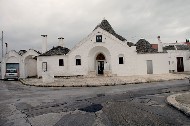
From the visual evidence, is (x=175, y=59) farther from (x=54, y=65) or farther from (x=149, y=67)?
(x=54, y=65)

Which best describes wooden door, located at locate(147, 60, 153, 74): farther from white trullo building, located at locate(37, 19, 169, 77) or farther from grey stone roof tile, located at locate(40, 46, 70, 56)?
grey stone roof tile, located at locate(40, 46, 70, 56)

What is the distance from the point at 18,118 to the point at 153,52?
25.6m

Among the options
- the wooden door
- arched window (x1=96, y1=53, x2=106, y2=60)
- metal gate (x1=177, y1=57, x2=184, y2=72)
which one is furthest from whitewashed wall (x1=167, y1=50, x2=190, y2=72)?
arched window (x1=96, y1=53, x2=106, y2=60)

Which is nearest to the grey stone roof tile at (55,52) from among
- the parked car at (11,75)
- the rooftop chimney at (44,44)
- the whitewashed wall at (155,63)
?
the rooftop chimney at (44,44)

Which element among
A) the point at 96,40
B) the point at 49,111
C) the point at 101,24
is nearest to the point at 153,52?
the point at 96,40

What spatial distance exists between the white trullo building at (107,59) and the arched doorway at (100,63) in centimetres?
90

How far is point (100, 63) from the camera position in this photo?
33344 millimetres

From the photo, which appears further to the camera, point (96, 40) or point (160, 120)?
point (96, 40)

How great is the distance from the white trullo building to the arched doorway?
0.90 metres

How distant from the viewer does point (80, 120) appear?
8.11m

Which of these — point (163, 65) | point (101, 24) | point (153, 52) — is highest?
point (101, 24)

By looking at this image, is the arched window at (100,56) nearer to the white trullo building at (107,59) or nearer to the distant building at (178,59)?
the white trullo building at (107,59)

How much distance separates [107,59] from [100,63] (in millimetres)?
1669

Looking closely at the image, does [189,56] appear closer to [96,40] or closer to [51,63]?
[96,40]
